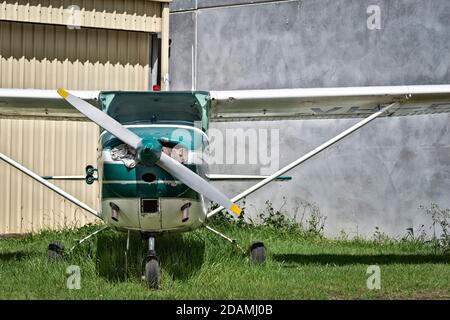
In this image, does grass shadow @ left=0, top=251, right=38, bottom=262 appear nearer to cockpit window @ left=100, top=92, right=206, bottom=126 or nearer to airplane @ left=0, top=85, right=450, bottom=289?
airplane @ left=0, top=85, right=450, bottom=289

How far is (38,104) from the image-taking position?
8.54 meters

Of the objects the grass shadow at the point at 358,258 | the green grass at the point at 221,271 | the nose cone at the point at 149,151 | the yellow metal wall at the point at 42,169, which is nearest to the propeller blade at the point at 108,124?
the nose cone at the point at 149,151

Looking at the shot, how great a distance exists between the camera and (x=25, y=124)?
11.8 meters

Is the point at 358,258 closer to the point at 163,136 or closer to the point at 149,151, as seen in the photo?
the point at 163,136

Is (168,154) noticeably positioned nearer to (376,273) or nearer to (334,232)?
(376,273)

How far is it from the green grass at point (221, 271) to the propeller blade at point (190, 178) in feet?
2.66

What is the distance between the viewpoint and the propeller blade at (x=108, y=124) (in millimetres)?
6445

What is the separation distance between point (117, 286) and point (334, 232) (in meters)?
5.21

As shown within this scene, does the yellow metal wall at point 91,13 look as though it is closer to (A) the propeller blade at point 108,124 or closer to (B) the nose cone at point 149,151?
(A) the propeller blade at point 108,124

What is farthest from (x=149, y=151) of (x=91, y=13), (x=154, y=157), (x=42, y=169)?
(x=91, y=13)

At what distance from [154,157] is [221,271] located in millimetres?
1858

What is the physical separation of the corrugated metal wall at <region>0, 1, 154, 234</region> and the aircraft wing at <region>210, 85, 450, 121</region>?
3755mm
